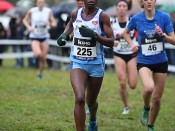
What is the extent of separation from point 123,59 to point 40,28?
6432 mm

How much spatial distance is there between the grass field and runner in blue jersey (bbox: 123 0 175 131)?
0.93 m

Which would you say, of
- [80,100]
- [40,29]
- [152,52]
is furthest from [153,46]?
[40,29]

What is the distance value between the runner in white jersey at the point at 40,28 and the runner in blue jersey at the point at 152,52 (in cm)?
774

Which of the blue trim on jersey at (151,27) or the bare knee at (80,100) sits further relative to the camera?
the blue trim on jersey at (151,27)

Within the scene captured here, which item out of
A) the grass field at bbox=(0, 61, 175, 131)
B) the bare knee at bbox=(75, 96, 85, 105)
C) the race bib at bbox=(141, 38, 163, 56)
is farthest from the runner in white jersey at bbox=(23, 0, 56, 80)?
the bare knee at bbox=(75, 96, 85, 105)

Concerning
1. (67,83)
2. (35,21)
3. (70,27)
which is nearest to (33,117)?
(70,27)

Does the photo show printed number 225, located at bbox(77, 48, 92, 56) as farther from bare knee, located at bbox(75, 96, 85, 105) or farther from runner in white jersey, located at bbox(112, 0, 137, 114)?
runner in white jersey, located at bbox(112, 0, 137, 114)

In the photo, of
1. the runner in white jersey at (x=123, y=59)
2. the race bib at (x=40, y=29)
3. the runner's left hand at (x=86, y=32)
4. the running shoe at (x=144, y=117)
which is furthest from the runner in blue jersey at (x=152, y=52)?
the race bib at (x=40, y=29)

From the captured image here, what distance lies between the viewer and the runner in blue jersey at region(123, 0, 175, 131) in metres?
9.32

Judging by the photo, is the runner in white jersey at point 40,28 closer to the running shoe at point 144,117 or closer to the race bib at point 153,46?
the running shoe at point 144,117

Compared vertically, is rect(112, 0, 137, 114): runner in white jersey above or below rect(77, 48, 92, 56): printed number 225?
below

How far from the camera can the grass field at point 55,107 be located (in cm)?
980

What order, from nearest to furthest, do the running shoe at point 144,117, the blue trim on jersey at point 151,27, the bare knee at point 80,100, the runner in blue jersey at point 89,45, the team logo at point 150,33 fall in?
the bare knee at point 80,100 → the runner in blue jersey at point 89,45 → the blue trim on jersey at point 151,27 → the team logo at point 150,33 → the running shoe at point 144,117

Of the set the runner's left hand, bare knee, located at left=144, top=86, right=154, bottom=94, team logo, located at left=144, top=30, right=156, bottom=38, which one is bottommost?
bare knee, located at left=144, top=86, right=154, bottom=94
